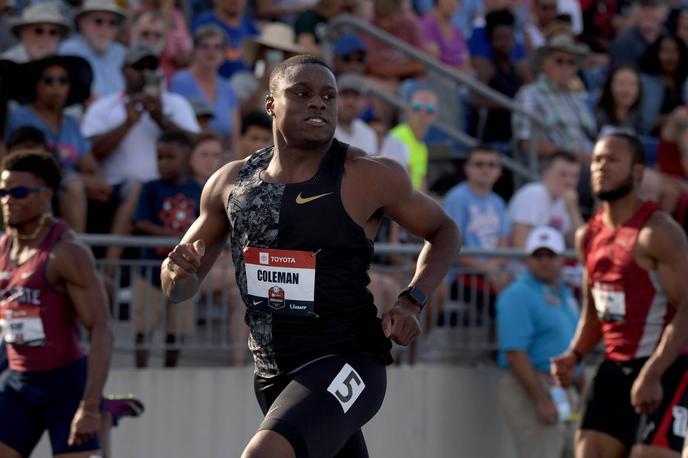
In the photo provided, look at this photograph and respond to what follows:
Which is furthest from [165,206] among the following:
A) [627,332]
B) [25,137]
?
[627,332]

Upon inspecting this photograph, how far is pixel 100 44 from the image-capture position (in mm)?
10672

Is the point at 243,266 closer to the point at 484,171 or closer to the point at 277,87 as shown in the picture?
the point at 277,87

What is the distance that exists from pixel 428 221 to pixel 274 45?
6.75 meters

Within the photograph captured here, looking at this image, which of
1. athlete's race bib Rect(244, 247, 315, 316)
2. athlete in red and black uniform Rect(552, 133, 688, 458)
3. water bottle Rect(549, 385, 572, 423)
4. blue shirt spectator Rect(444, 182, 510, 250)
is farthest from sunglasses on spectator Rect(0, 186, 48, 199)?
water bottle Rect(549, 385, 572, 423)

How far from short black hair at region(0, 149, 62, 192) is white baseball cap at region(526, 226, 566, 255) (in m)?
4.21

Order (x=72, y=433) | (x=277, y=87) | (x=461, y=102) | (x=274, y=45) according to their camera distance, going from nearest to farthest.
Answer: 1. (x=277, y=87)
2. (x=72, y=433)
3. (x=274, y=45)
4. (x=461, y=102)

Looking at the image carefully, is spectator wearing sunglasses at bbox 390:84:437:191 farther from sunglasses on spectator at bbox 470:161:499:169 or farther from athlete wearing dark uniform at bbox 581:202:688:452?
athlete wearing dark uniform at bbox 581:202:688:452

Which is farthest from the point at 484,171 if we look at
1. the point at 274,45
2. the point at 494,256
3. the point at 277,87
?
the point at 277,87

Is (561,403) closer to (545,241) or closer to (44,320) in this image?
(545,241)

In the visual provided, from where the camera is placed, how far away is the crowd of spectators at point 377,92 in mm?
9586

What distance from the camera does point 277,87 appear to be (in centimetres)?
529

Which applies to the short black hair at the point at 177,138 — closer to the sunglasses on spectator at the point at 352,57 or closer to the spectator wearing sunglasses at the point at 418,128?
the spectator wearing sunglasses at the point at 418,128

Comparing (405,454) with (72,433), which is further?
(405,454)

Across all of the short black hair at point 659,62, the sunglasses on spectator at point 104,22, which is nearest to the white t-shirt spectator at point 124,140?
the sunglasses on spectator at point 104,22
